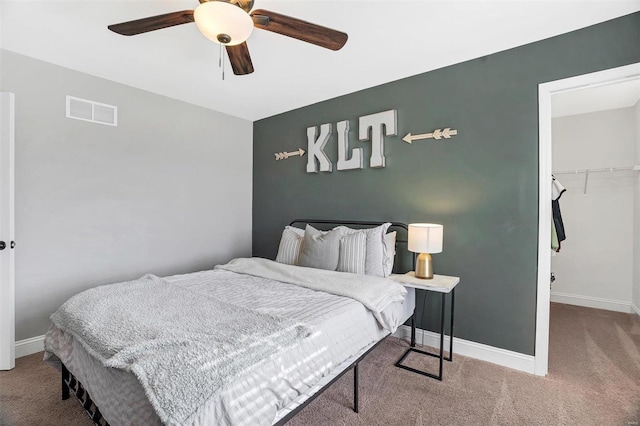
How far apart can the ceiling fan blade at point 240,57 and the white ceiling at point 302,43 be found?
1.13 ft

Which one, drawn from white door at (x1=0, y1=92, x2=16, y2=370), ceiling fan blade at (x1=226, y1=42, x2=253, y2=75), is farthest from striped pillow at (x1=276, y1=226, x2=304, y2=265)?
white door at (x1=0, y1=92, x2=16, y2=370)

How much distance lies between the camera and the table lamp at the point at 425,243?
2484 millimetres

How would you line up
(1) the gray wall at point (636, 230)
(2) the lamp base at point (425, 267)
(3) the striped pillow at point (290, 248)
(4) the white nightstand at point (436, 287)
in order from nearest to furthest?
(4) the white nightstand at point (436, 287), (2) the lamp base at point (425, 267), (3) the striped pillow at point (290, 248), (1) the gray wall at point (636, 230)

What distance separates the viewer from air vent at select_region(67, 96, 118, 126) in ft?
9.48

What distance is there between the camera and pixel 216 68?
9.39 feet

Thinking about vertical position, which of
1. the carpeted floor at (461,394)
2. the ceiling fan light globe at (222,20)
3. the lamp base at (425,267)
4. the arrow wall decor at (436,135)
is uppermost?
the ceiling fan light globe at (222,20)

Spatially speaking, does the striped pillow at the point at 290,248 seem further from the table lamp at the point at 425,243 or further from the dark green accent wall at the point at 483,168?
the table lamp at the point at 425,243

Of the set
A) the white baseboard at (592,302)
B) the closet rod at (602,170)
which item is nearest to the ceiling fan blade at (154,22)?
the closet rod at (602,170)

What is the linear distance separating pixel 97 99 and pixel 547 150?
13.6 ft

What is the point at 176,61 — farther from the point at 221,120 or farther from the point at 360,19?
the point at 360,19

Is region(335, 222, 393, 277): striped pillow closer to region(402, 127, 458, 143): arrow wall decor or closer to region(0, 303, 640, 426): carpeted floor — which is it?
region(0, 303, 640, 426): carpeted floor

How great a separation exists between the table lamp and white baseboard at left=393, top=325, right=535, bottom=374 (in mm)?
723

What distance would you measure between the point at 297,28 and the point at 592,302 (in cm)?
480

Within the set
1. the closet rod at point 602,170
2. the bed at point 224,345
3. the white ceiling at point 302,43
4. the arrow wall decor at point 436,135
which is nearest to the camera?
the bed at point 224,345
